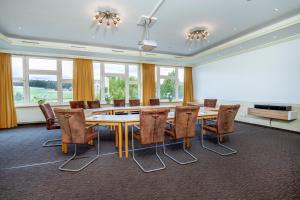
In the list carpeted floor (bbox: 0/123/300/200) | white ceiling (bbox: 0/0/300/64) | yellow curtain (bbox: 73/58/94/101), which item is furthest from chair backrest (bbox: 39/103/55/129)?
yellow curtain (bbox: 73/58/94/101)

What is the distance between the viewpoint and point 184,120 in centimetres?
289

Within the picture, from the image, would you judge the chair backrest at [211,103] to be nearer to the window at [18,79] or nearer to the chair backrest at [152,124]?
the chair backrest at [152,124]

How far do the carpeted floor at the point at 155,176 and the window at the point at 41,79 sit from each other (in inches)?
131

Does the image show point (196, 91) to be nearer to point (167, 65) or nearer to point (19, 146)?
point (167, 65)

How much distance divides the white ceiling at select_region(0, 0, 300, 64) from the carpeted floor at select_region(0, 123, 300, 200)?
3.03 metres

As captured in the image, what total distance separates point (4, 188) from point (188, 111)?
9.67 feet

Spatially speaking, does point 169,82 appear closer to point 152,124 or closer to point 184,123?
point 184,123

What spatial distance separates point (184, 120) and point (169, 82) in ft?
20.1

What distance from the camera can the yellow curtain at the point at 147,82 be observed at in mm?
7773

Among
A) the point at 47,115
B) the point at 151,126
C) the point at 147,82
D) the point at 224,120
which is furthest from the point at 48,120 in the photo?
the point at 147,82

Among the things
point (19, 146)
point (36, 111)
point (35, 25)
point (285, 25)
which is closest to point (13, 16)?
point (35, 25)

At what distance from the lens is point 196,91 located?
8.98 meters

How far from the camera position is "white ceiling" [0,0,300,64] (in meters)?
3.06

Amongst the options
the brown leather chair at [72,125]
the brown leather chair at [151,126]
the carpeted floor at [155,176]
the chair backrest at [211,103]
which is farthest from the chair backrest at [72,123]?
the chair backrest at [211,103]
